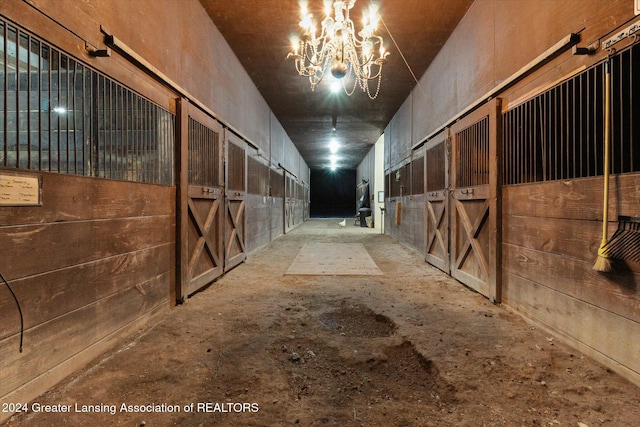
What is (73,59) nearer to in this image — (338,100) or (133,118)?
(133,118)

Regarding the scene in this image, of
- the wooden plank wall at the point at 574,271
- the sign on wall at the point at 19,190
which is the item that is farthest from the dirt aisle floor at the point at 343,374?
the sign on wall at the point at 19,190

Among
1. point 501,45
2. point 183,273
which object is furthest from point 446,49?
point 183,273

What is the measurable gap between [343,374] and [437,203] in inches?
139

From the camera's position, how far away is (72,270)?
174cm

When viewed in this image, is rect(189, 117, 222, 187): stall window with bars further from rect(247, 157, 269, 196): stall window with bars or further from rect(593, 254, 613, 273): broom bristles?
rect(593, 254, 613, 273): broom bristles

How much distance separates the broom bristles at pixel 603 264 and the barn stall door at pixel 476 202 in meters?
1.14

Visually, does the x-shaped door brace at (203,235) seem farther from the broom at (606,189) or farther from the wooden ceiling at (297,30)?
the broom at (606,189)

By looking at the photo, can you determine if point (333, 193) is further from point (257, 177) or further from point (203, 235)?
point (203, 235)

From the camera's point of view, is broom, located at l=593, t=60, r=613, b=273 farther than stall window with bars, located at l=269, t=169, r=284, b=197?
No

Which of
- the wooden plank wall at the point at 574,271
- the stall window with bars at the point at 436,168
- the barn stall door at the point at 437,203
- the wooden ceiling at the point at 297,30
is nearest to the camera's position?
the wooden plank wall at the point at 574,271

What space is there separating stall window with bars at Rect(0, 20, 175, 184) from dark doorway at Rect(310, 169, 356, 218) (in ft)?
65.7

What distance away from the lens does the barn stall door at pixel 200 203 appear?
9.68ft

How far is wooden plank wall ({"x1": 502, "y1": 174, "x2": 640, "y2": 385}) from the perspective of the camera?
1.66 metres

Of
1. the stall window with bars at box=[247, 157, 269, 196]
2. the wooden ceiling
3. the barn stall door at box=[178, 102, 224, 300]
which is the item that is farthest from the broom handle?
the stall window with bars at box=[247, 157, 269, 196]
